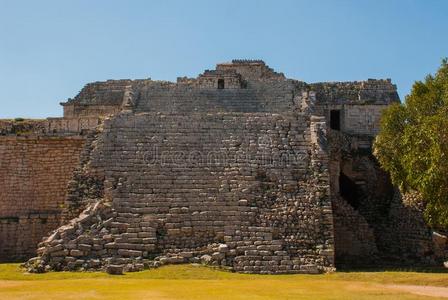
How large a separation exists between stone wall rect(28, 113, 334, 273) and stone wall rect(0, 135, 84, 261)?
11.7ft

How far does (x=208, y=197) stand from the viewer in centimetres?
1911

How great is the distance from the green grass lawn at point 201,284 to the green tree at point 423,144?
2231mm

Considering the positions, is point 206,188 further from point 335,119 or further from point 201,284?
point 335,119

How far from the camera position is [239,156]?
20.6 metres

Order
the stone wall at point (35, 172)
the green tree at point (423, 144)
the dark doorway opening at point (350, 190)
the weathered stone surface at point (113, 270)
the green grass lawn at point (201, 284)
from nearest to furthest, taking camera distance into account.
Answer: the green grass lawn at point (201, 284) < the weathered stone surface at point (113, 270) < the green tree at point (423, 144) < the stone wall at point (35, 172) < the dark doorway opening at point (350, 190)

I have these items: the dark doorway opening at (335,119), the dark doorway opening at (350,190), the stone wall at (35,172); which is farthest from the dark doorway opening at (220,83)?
the stone wall at (35,172)

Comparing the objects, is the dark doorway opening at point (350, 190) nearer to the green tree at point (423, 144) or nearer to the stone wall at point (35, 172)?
the green tree at point (423, 144)

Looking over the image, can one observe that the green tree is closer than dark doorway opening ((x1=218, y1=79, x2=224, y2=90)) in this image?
Yes

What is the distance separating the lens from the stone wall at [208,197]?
1752 cm

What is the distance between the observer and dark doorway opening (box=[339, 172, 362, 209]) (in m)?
26.2

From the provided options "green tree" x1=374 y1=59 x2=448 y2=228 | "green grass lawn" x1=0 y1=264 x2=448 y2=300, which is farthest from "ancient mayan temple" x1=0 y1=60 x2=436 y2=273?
"green tree" x1=374 y1=59 x2=448 y2=228

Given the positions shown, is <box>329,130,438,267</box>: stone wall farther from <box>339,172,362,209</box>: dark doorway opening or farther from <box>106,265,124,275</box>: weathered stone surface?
<box>106,265,124,275</box>: weathered stone surface

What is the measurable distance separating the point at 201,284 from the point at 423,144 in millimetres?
7872

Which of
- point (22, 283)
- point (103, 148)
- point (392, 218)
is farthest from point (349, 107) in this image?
point (22, 283)
